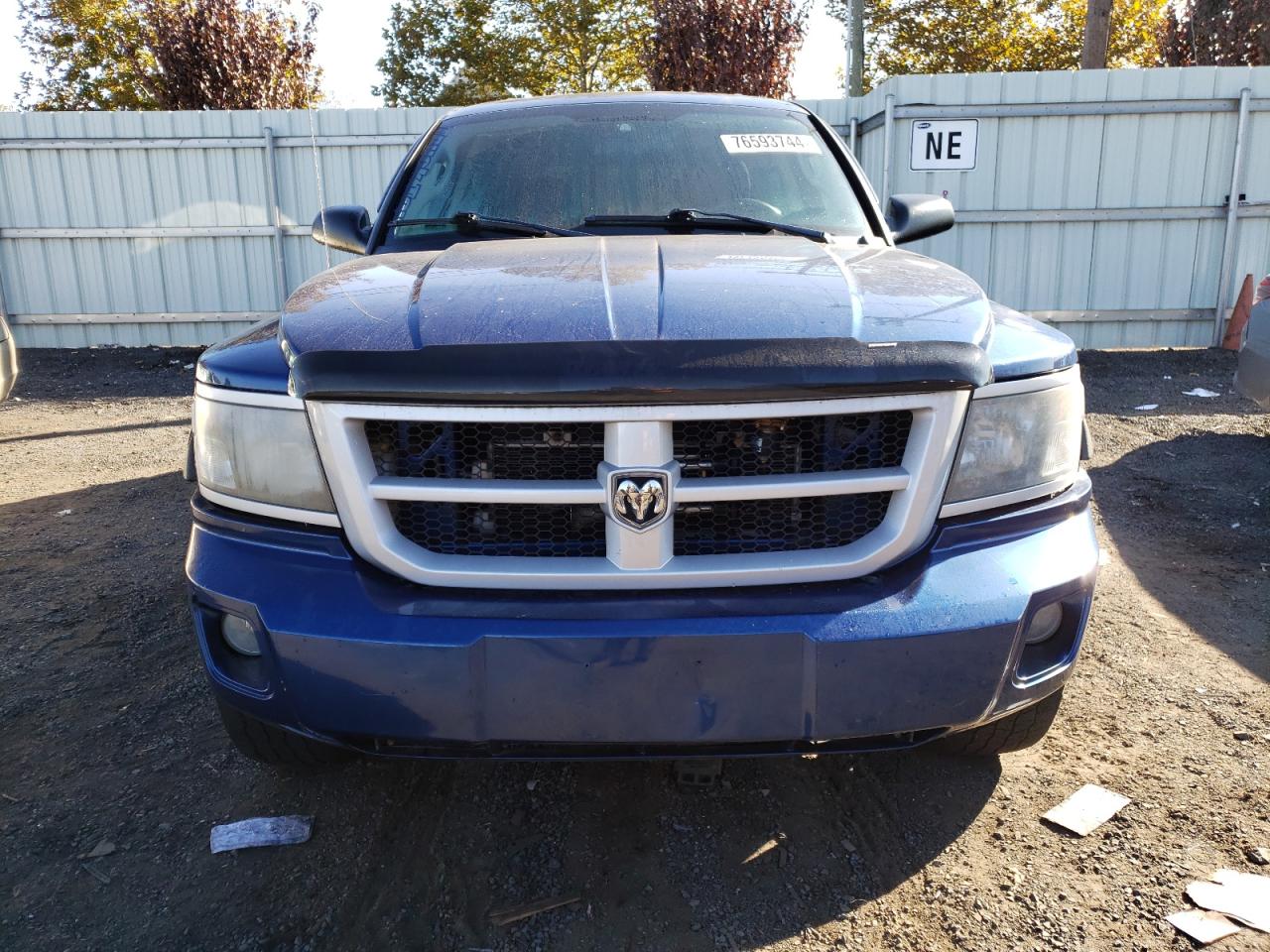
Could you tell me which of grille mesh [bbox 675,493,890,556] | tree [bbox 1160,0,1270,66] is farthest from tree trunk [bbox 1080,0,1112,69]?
grille mesh [bbox 675,493,890,556]

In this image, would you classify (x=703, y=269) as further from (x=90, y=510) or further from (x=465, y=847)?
(x=90, y=510)

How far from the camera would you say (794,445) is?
1.86 m

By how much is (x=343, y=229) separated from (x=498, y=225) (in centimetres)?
82

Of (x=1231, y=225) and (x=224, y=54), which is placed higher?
(x=224, y=54)

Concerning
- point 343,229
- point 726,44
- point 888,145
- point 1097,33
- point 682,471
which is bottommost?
point 682,471

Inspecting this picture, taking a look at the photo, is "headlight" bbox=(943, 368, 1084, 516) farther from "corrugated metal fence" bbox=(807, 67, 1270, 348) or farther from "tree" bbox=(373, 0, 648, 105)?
"tree" bbox=(373, 0, 648, 105)

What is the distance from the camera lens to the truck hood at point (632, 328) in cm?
170

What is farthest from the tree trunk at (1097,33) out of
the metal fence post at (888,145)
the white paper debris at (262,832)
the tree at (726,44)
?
the white paper debris at (262,832)

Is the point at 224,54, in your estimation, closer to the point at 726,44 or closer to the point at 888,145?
the point at 726,44

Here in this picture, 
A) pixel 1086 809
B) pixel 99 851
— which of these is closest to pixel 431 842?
pixel 99 851

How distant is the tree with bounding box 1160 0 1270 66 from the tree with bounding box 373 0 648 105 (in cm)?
1315

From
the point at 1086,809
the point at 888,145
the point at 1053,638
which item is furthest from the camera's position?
the point at 888,145

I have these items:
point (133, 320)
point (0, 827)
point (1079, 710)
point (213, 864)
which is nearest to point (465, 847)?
point (213, 864)

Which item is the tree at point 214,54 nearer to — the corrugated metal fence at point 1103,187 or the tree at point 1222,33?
the corrugated metal fence at point 1103,187
